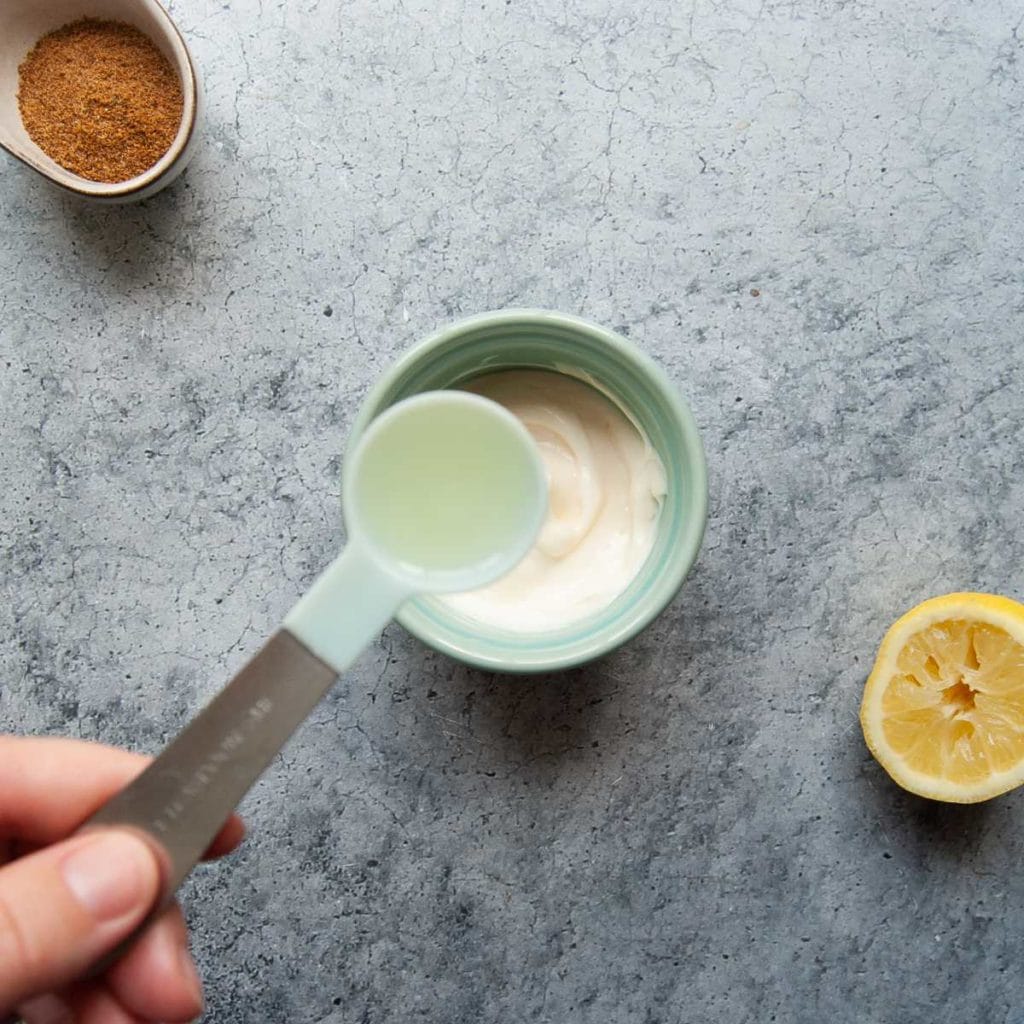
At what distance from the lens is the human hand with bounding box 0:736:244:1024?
0.67m

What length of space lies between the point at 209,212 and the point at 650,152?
1.58 ft

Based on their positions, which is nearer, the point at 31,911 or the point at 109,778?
the point at 31,911

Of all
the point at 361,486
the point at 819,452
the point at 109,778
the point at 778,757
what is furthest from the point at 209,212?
the point at 778,757

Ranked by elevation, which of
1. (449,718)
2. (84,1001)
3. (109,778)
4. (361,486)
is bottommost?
(449,718)

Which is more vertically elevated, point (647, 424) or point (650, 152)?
point (650, 152)

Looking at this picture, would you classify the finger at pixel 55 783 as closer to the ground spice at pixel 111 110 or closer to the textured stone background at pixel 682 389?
the textured stone background at pixel 682 389

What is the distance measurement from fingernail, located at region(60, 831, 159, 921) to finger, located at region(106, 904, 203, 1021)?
0.45 ft

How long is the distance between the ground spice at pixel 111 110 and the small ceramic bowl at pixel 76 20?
1 cm

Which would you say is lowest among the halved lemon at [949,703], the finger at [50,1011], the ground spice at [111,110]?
the halved lemon at [949,703]

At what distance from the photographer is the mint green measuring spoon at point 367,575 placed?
0.72m

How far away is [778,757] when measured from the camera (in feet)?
3.55

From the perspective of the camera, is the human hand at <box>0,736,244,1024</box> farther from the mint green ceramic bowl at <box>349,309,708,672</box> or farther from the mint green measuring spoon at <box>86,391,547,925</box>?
the mint green ceramic bowl at <box>349,309,708,672</box>

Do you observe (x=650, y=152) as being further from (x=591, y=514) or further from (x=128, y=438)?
(x=128, y=438)

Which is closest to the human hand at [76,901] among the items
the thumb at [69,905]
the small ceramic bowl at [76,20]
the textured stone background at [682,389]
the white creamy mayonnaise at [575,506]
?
the thumb at [69,905]
